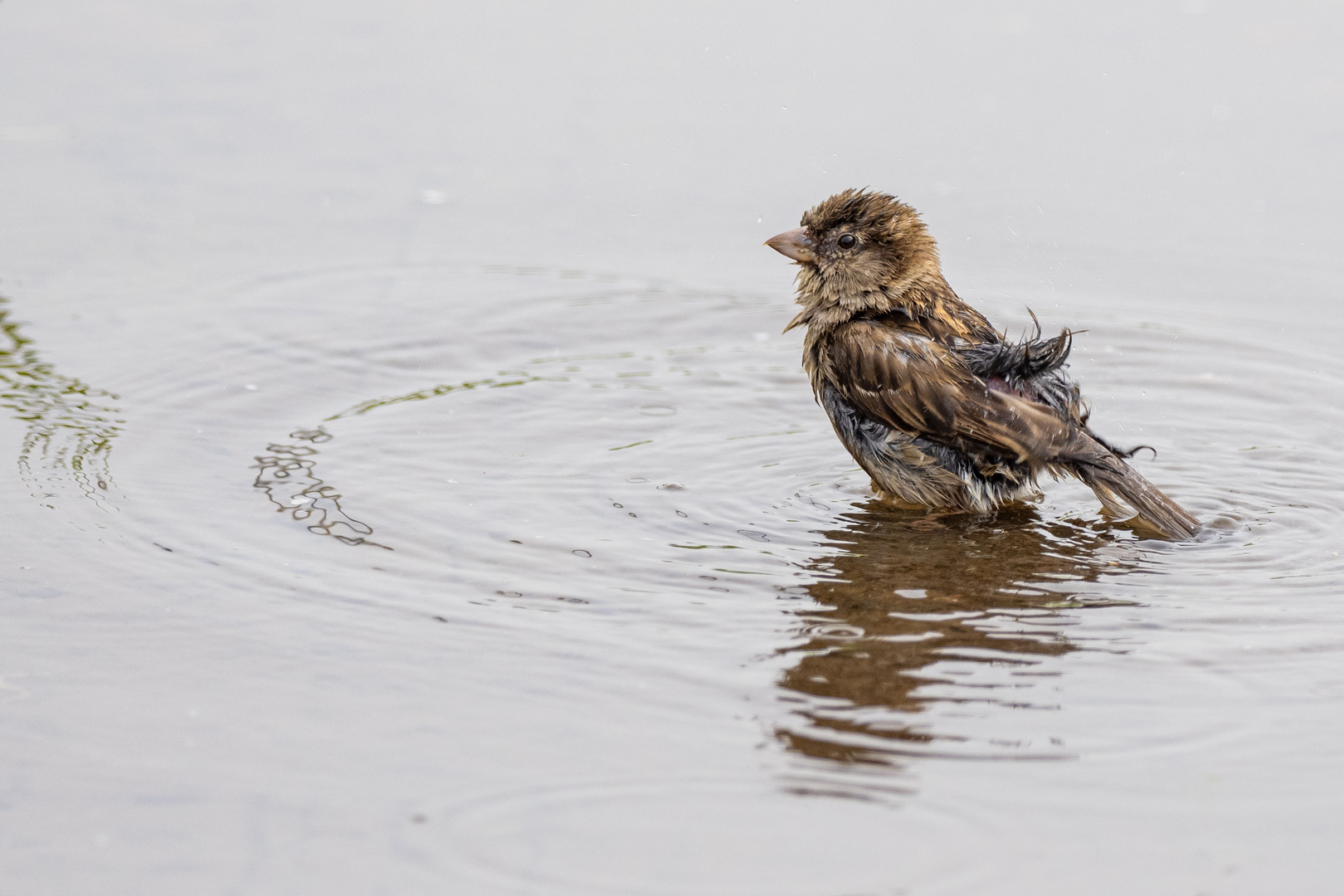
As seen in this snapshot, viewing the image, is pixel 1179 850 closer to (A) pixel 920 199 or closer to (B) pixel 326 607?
(B) pixel 326 607

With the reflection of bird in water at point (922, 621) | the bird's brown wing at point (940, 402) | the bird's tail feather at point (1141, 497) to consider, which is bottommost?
the reflection of bird in water at point (922, 621)

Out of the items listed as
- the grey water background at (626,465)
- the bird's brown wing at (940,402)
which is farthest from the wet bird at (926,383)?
the grey water background at (626,465)

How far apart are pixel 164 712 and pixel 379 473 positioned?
5.56 ft

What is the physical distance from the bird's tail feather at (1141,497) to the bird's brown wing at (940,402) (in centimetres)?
11

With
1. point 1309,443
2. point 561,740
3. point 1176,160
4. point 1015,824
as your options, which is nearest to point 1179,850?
point 1015,824

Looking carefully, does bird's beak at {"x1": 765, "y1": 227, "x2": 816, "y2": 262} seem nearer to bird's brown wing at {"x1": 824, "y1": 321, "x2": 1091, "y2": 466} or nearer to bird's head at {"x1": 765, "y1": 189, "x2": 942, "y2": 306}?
bird's head at {"x1": 765, "y1": 189, "x2": 942, "y2": 306}

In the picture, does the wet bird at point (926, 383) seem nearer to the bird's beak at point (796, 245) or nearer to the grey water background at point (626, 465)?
the bird's beak at point (796, 245)

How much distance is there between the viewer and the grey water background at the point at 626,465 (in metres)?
3.16

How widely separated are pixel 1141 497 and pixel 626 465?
5.60 ft

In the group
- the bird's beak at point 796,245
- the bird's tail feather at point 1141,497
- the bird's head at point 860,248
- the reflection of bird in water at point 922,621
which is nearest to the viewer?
the reflection of bird in water at point 922,621

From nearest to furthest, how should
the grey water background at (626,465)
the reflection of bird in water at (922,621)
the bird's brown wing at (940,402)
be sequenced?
the grey water background at (626,465), the reflection of bird in water at (922,621), the bird's brown wing at (940,402)

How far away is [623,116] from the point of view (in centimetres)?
886

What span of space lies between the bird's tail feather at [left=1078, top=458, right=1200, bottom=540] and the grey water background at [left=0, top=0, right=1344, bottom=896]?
3.0 inches

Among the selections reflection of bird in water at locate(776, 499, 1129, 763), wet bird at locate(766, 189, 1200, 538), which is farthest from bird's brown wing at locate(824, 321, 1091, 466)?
reflection of bird in water at locate(776, 499, 1129, 763)
